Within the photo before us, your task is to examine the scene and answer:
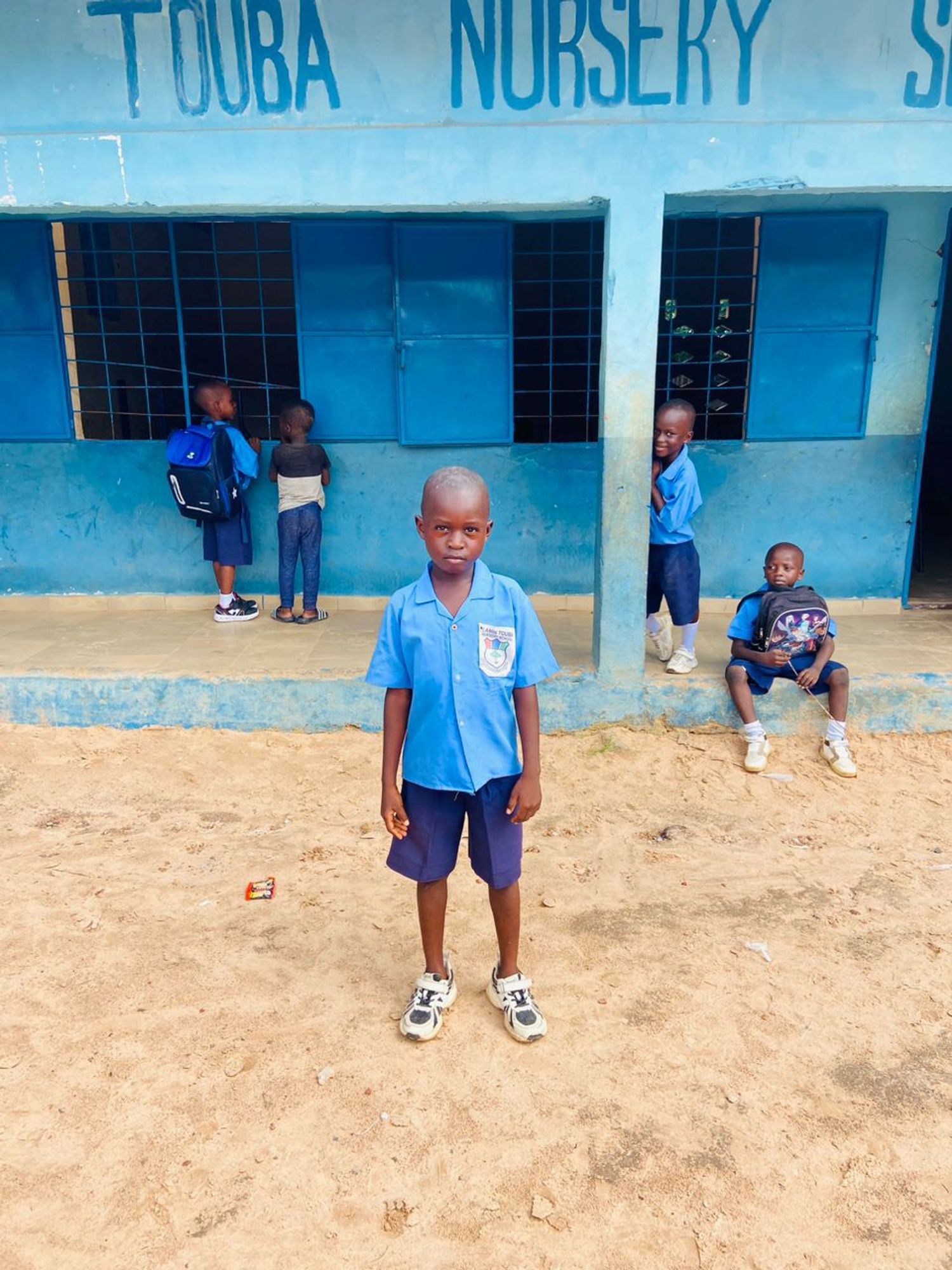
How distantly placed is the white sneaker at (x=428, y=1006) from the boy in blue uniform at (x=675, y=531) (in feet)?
8.41

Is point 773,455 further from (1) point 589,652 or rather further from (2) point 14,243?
(2) point 14,243

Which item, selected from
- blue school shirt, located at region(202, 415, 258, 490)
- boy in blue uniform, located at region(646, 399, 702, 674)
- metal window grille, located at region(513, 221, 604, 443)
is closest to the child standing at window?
blue school shirt, located at region(202, 415, 258, 490)

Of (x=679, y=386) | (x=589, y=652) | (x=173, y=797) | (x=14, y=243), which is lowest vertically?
(x=173, y=797)

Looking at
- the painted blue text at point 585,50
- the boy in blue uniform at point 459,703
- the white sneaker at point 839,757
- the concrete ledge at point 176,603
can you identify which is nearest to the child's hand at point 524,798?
the boy in blue uniform at point 459,703

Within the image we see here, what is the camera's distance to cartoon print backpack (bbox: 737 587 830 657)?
4477 millimetres

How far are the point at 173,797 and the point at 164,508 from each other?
255 centimetres

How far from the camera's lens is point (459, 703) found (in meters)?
2.48

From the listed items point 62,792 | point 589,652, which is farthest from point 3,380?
point 589,652

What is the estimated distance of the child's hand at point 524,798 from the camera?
2520 mm

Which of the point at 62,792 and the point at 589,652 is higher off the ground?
the point at 589,652

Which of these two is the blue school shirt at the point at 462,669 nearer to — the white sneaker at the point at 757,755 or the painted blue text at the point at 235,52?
the white sneaker at the point at 757,755

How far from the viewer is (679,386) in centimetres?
595

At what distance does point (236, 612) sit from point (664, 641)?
2.75 metres

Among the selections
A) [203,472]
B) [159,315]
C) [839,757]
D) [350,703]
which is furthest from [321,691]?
[159,315]
